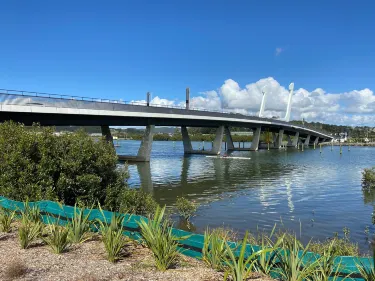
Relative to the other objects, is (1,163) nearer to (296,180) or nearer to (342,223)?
(342,223)

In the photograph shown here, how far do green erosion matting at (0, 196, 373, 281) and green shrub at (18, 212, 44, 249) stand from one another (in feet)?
1.96

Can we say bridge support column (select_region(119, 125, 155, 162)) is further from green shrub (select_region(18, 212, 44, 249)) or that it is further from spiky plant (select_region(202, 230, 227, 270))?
spiky plant (select_region(202, 230, 227, 270))

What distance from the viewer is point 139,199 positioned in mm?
14148

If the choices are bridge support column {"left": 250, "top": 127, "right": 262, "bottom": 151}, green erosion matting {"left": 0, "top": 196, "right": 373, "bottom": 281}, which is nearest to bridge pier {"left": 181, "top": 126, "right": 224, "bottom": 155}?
bridge support column {"left": 250, "top": 127, "right": 262, "bottom": 151}

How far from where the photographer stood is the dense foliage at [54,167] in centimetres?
1186

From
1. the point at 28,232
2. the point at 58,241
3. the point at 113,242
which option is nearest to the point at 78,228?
the point at 58,241

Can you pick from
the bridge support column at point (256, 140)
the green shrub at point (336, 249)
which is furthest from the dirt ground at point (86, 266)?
the bridge support column at point (256, 140)

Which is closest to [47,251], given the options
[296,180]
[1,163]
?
[1,163]

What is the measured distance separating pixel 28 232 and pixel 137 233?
7.63 feet

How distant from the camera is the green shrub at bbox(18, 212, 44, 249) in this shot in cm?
710

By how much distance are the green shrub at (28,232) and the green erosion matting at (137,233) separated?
23.5 inches

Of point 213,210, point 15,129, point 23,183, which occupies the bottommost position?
point 213,210

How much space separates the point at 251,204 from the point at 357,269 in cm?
1596

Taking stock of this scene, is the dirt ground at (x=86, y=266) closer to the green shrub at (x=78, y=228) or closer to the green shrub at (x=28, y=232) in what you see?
the green shrub at (x=28, y=232)
